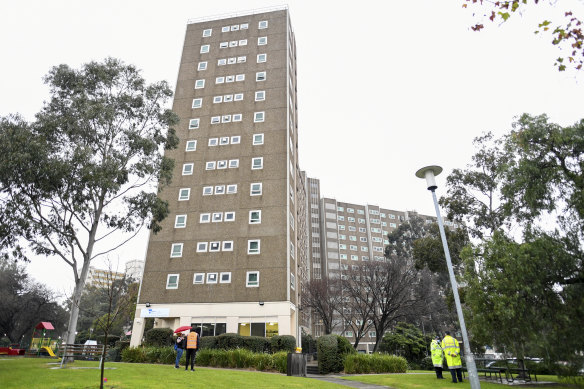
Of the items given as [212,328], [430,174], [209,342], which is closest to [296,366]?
[209,342]

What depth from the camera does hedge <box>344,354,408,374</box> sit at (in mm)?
19922

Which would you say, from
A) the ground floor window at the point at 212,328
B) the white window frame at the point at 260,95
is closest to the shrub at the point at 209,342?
the ground floor window at the point at 212,328

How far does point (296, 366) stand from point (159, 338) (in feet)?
46.1

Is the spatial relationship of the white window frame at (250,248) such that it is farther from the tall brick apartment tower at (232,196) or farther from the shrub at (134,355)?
the shrub at (134,355)

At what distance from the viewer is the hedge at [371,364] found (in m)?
19.9

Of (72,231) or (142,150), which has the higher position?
(142,150)

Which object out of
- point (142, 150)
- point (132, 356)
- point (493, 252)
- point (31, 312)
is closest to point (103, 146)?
point (142, 150)

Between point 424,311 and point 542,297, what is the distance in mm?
39798

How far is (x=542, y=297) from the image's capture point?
42.6ft

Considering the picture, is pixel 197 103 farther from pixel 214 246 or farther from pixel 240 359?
pixel 240 359

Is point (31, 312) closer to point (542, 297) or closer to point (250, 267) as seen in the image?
point (250, 267)

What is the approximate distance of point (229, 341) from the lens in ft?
84.3

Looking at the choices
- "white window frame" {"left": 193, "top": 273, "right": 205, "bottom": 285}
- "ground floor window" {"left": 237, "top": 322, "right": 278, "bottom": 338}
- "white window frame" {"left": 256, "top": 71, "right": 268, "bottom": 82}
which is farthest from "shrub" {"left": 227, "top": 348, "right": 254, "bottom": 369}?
"white window frame" {"left": 256, "top": 71, "right": 268, "bottom": 82}

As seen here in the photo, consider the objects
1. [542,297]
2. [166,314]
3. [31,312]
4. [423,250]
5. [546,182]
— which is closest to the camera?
[542,297]
